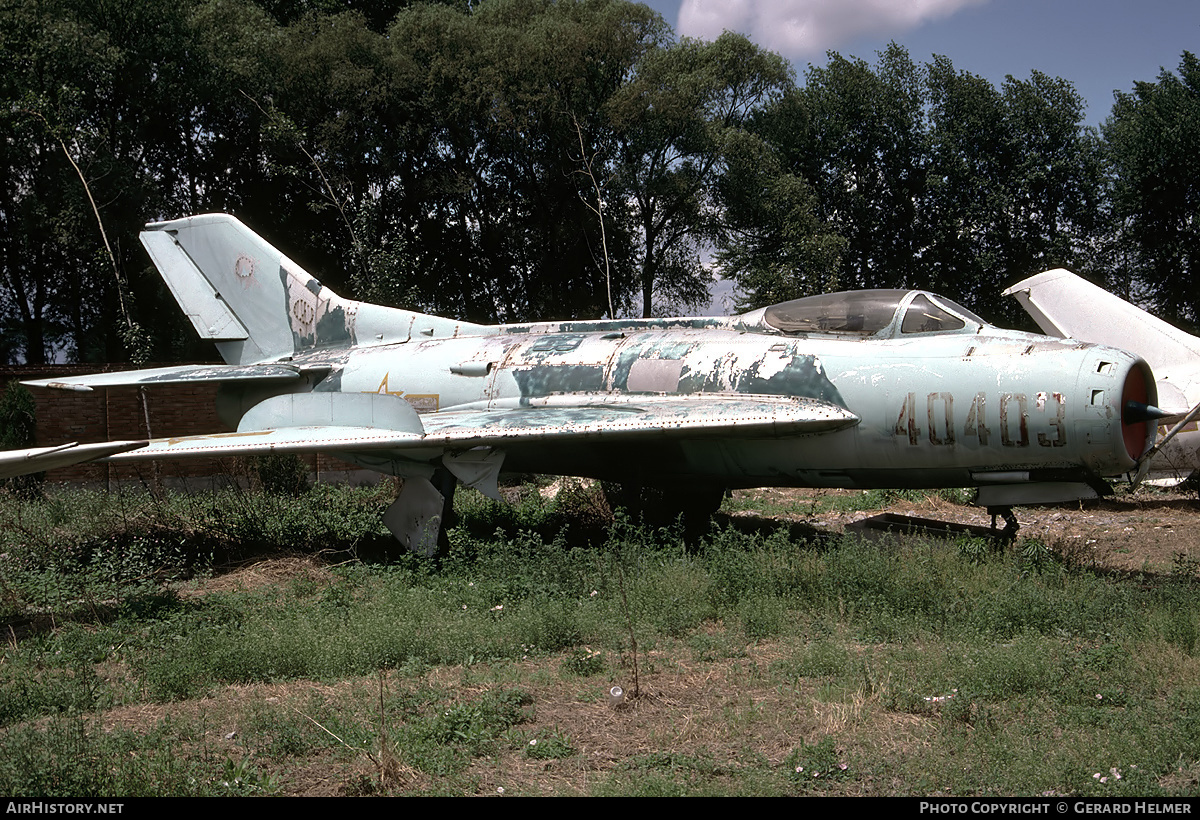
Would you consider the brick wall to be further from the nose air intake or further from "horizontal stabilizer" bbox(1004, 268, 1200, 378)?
the nose air intake

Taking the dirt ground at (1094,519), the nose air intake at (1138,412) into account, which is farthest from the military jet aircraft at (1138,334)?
the nose air intake at (1138,412)

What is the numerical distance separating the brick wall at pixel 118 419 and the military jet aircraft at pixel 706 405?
6244 mm

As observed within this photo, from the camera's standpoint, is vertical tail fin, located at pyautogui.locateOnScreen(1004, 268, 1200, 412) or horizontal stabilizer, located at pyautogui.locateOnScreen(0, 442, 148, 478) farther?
vertical tail fin, located at pyautogui.locateOnScreen(1004, 268, 1200, 412)

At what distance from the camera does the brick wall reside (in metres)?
17.7

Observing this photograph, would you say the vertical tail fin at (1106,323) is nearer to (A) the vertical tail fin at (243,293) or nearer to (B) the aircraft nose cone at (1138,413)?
(B) the aircraft nose cone at (1138,413)

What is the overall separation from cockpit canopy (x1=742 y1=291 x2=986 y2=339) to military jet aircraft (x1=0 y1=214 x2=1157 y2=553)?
0.08 ft

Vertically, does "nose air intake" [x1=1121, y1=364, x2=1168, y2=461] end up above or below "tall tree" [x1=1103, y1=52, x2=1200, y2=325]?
below

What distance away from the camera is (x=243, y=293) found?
13.9m

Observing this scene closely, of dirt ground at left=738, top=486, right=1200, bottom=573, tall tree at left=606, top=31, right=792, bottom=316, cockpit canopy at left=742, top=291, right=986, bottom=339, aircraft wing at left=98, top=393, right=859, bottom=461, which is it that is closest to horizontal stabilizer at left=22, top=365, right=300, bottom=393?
aircraft wing at left=98, top=393, right=859, bottom=461

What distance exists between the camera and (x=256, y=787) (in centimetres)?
458

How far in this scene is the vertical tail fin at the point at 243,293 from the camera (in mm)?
13586

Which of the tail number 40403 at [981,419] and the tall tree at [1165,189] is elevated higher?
the tall tree at [1165,189]

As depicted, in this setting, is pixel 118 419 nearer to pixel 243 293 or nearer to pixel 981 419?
pixel 243 293
